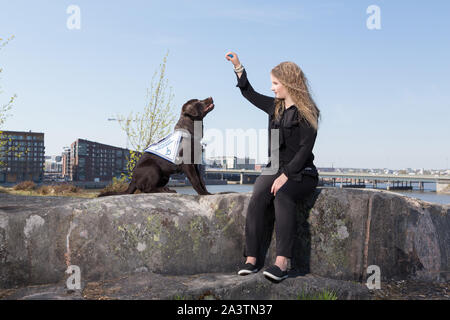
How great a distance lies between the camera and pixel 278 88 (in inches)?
152

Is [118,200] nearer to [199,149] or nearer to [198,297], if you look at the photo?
[198,297]

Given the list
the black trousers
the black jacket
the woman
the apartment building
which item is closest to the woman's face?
the woman

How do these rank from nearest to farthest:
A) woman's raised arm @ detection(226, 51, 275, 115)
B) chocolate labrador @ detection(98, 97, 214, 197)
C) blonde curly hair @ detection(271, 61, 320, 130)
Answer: blonde curly hair @ detection(271, 61, 320, 130) → woman's raised arm @ detection(226, 51, 275, 115) → chocolate labrador @ detection(98, 97, 214, 197)

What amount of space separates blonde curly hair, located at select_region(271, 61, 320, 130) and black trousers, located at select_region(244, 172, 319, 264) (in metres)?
0.68

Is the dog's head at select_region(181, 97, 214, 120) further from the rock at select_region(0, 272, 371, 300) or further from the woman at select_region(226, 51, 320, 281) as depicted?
the rock at select_region(0, 272, 371, 300)

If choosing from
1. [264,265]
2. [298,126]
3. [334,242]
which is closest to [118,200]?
[264,265]

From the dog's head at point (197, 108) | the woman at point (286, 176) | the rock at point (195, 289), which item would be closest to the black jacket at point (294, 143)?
the woman at point (286, 176)

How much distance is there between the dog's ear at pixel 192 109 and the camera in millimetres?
5338

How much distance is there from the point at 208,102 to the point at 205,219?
2.22 m

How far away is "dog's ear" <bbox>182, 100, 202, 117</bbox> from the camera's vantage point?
5338 millimetres

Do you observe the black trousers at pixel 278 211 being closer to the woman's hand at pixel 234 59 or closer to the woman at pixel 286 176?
the woman at pixel 286 176

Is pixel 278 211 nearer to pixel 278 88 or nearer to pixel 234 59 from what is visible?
pixel 278 88

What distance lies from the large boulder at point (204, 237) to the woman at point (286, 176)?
0.77ft
